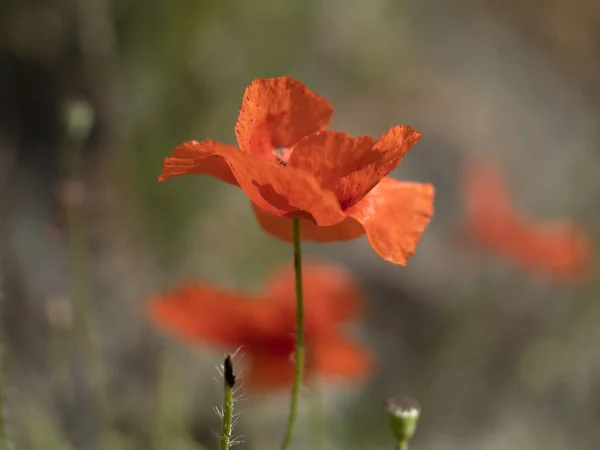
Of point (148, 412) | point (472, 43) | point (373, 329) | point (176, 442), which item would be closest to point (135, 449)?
point (176, 442)

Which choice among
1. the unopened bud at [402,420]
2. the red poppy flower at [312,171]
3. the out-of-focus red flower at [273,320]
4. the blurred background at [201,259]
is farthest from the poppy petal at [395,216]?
the blurred background at [201,259]

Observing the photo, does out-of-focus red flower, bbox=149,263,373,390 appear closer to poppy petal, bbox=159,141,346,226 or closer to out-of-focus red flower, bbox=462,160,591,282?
poppy petal, bbox=159,141,346,226

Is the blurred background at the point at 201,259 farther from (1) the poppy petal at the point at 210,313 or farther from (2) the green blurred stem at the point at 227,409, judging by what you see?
(2) the green blurred stem at the point at 227,409

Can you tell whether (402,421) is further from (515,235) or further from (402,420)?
(515,235)

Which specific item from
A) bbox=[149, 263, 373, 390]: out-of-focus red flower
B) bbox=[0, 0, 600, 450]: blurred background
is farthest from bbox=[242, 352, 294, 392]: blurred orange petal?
bbox=[0, 0, 600, 450]: blurred background

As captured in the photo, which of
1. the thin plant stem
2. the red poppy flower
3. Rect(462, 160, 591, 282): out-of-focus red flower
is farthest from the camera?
Rect(462, 160, 591, 282): out-of-focus red flower

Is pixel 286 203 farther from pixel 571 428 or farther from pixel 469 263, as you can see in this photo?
pixel 469 263
